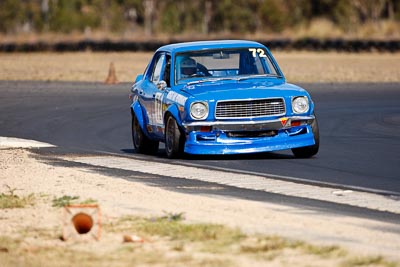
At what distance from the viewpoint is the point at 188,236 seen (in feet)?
31.1

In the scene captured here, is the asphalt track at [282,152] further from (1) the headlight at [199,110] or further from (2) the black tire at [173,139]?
(1) the headlight at [199,110]

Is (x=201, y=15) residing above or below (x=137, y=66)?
below

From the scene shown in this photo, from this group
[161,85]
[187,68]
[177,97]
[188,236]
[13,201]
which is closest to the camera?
[188,236]

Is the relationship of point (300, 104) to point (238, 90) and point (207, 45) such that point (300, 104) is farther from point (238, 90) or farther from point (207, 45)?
point (207, 45)

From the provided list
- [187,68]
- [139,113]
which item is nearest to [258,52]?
[187,68]

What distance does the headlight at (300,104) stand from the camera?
607 inches

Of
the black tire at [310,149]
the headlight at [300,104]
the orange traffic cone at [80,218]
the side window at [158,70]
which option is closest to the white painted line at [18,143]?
the side window at [158,70]

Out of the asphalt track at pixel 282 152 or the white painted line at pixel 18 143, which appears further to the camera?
the white painted line at pixel 18 143

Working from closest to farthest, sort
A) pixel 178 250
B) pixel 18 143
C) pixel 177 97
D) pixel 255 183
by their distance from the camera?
pixel 178 250 < pixel 255 183 < pixel 177 97 < pixel 18 143

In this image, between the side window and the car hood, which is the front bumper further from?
the side window

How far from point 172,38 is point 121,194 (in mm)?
49202

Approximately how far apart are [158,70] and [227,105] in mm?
2091

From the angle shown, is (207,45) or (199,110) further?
(207,45)

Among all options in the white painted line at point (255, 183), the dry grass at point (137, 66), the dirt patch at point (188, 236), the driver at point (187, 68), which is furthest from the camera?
the dry grass at point (137, 66)
